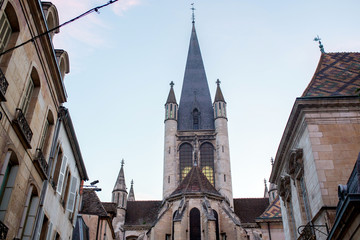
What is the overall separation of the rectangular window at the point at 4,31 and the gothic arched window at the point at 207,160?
34074mm

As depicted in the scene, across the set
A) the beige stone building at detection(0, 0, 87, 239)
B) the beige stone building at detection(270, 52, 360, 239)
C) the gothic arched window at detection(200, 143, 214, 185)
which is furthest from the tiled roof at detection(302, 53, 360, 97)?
the gothic arched window at detection(200, 143, 214, 185)

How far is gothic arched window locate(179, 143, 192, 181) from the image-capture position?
40688mm

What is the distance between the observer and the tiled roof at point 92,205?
60.6 feet

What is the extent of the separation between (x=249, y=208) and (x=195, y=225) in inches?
485

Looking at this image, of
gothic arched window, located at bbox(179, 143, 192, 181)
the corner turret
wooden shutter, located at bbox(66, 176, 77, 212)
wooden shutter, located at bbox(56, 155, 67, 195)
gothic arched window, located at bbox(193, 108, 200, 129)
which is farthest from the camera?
gothic arched window, located at bbox(193, 108, 200, 129)

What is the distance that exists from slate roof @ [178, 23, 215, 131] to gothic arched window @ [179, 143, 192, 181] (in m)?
2.75

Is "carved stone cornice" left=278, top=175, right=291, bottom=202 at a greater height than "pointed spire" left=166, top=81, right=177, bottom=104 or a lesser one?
lesser

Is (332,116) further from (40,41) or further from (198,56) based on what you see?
(198,56)

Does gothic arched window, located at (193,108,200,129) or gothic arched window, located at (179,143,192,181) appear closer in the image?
gothic arched window, located at (179,143,192,181)

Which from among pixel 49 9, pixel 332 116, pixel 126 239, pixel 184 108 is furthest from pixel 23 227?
pixel 184 108

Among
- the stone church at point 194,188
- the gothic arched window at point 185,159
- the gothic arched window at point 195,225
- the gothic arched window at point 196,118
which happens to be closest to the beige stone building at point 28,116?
the stone church at point 194,188

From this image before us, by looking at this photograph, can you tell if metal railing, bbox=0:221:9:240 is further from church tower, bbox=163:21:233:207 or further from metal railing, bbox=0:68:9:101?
church tower, bbox=163:21:233:207

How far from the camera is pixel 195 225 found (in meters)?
30.4

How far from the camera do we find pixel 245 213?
40094 millimetres
